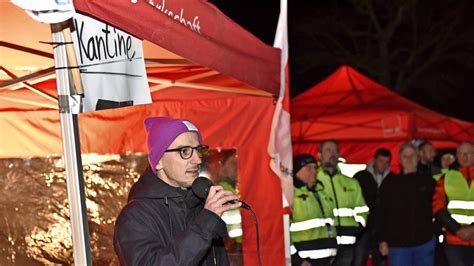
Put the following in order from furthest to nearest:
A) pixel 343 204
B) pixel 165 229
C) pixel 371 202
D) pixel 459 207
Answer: pixel 371 202 < pixel 459 207 < pixel 343 204 < pixel 165 229

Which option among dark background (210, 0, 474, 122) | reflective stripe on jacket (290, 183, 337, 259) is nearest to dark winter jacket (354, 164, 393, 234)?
reflective stripe on jacket (290, 183, 337, 259)

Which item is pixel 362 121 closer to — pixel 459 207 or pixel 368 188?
pixel 368 188

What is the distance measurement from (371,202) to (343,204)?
Answer: 1858 millimetres

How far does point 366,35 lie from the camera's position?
37062 mm

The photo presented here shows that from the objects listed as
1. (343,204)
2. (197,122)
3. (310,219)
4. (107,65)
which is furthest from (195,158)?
(343,204)

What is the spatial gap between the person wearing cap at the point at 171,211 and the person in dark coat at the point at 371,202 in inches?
271

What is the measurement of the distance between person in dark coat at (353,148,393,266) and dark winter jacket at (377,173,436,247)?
304 mm

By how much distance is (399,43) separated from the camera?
124ft

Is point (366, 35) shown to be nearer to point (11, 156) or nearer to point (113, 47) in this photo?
point (11, 156)

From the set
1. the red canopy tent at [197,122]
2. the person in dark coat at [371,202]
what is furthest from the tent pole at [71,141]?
the person in dark coat at [371,202]

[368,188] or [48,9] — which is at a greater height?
[48,9]

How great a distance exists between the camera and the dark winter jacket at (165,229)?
393cm

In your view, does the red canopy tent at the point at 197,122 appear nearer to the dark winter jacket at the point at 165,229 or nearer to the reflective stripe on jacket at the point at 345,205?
the reflective stripe on jacket at the point at 345,205

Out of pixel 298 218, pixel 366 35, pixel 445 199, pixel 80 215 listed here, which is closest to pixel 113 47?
pixel 80 215
